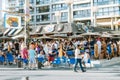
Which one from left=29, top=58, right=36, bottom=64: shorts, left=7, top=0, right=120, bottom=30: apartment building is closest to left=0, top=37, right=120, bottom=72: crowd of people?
left=29, top=58, right=36, bottom=64: shorts

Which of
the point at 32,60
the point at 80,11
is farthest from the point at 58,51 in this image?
the point at 80,11

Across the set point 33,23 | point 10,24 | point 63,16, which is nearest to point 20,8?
point 33,23

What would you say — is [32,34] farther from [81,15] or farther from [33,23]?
[33,23]

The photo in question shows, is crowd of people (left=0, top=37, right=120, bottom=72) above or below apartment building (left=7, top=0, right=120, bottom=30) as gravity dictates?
below

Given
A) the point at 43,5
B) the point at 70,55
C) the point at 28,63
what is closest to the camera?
the point at 28,63

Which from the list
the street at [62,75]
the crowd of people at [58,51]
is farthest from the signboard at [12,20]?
the street at [62,75]

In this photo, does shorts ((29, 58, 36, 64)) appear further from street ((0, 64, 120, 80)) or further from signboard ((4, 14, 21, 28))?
signboard ((4, 14, 21, 28))

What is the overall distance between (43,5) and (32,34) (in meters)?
41.5

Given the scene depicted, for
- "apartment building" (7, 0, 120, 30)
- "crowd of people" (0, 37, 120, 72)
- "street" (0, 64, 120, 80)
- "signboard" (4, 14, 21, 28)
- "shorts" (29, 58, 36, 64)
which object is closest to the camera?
"street" (0, 64, 120, 80)

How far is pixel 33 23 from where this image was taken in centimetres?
9831

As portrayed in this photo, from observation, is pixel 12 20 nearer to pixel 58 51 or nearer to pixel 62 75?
pixel 58 51

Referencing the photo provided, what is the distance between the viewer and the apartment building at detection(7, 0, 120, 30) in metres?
79.6

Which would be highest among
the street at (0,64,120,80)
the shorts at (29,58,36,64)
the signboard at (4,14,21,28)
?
the signboard at (4,14,21,28)

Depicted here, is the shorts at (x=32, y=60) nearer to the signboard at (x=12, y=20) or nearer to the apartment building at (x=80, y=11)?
the signboard at (x=12, y=20)
